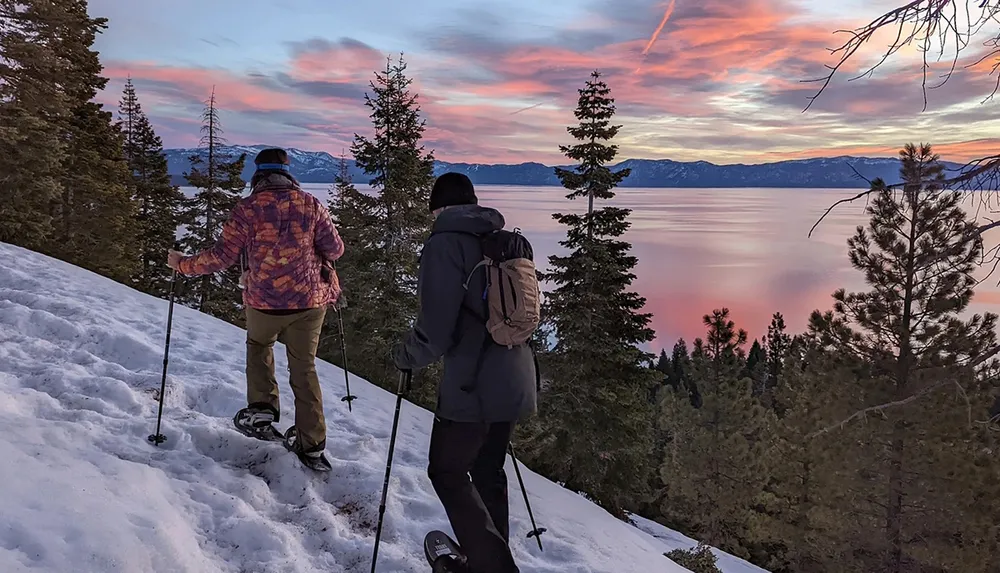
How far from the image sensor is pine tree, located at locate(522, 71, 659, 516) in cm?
1709

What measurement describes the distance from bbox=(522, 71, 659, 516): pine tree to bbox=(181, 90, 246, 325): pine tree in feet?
50.2

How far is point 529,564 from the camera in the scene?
177 inches

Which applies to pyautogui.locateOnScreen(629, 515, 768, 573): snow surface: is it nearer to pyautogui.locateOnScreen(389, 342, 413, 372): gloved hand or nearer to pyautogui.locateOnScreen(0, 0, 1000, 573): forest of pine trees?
pyautogui.locateOnScreen(0, 0, 1000, 573): forest of pine trees

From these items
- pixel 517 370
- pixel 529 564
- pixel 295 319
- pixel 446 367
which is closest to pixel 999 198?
pixel 517 370

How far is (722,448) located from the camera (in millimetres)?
21969

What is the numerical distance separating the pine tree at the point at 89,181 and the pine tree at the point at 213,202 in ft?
8.46

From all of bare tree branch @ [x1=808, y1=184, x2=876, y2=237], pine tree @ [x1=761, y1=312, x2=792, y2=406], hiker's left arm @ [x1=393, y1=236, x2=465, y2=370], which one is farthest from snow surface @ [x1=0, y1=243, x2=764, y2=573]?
pine tree @ [x1=761, y1=312, x2=792, y2=406]

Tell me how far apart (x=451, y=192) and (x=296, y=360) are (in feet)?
6.86

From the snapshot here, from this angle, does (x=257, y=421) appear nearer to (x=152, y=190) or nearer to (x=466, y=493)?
(x=466, y=493)

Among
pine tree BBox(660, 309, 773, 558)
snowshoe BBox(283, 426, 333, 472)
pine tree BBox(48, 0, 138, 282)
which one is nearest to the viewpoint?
snowshoe BBox(283, 426, 333, 472)

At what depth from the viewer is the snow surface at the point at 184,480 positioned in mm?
3174

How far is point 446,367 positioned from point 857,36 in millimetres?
3223

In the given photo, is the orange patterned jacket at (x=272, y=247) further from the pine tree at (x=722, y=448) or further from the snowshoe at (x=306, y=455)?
the pine tree at (x=722, y=448)

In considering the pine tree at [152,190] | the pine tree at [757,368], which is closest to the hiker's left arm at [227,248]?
the pine tree at [152,190]
